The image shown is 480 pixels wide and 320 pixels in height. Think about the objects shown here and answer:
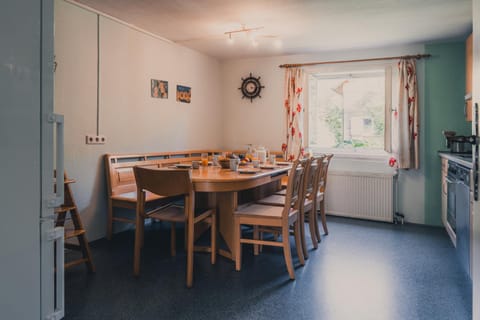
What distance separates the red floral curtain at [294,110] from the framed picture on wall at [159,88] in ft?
6.10

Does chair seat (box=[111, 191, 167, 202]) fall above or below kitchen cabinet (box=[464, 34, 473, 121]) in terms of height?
below

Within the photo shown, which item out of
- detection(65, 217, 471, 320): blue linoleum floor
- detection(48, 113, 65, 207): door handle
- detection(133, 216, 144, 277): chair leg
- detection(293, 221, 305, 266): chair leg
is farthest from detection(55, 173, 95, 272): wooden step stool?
detection(293, 221, 305, 266): chair leg

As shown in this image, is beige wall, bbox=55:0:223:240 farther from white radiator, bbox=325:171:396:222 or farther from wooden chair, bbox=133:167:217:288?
white radiator, bbox=325:171:396:222

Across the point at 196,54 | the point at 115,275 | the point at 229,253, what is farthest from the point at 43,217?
the point at 196,54

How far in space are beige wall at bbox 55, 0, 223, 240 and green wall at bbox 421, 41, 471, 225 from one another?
327 centimetres

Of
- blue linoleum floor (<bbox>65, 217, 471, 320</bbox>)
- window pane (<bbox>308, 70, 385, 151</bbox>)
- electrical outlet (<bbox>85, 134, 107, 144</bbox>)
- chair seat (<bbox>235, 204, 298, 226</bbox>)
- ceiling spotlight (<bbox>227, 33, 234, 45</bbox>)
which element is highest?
ceiling spotlight (<bbox>227, 33, 234, 45</bbox>)

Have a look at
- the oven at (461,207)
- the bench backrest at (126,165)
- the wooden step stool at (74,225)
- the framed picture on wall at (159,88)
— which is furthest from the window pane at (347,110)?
the wooden step stool at (74,225)

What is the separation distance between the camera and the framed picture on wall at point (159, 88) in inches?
167

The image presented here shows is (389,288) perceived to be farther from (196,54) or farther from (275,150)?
(196,54)

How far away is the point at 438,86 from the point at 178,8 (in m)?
3.40

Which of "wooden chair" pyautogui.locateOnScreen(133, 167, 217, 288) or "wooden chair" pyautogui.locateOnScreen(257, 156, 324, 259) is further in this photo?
"wooden chair" pyautogui.locateOnScreen(257, 156, 324, 259)

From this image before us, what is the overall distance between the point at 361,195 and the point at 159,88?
3.13m

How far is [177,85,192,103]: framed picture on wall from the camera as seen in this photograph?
473 centimetres

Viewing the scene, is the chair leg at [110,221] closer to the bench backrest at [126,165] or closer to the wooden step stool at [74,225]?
the bench backrest at [126,165]
